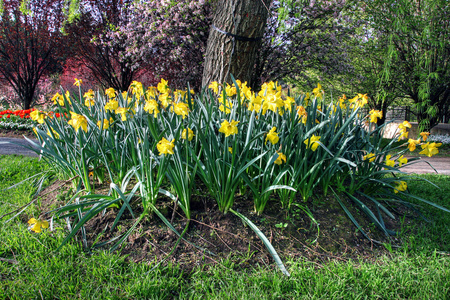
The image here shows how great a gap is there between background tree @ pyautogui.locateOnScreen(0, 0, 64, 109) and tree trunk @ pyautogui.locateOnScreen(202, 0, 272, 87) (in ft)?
29.9

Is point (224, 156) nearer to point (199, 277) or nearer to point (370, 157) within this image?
point (199, 277)

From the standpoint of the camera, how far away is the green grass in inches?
53.3

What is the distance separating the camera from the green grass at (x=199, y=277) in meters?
1.35

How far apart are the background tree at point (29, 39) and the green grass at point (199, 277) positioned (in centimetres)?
1056

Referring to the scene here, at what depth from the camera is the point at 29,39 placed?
32.5 feet

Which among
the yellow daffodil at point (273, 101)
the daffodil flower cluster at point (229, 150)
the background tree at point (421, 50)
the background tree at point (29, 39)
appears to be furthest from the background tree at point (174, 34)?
the yellow daffodil at point (273, 101)

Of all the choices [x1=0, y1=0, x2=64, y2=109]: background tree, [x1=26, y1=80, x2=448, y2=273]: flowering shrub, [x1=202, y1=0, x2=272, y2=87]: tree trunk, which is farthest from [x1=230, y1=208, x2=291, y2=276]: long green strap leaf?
[x1=0, y1=0, x2=64, y2=109]: background tree

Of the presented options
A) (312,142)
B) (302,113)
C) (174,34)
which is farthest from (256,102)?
(174,34)

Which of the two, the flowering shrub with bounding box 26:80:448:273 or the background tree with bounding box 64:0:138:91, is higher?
the background tree with bounding box 64:0:138:91

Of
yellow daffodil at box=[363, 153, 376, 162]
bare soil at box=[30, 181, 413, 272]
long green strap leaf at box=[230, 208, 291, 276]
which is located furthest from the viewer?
yellow daffodil at box=[363, 153, 376, 162]

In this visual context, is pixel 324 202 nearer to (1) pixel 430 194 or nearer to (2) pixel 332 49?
(1) pixel 430 194

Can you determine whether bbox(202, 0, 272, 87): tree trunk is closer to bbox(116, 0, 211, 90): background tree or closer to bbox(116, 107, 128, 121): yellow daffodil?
bbox(116, 107, 128, 121): yellow daffodil

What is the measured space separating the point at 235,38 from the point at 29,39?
32.5ft

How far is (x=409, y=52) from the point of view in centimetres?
1012
